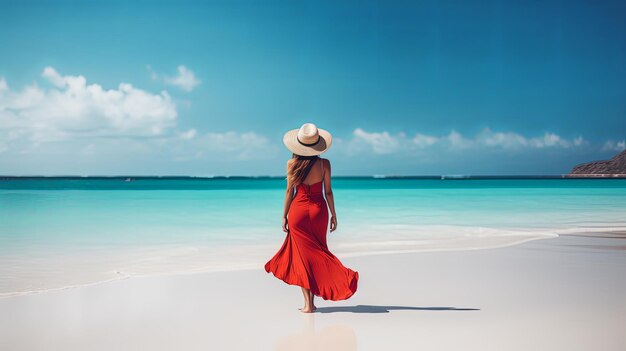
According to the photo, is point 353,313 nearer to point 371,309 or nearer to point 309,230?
point 371,309

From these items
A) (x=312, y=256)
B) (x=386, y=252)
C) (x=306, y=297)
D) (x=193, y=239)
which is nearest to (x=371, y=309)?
(x=306, y=297)

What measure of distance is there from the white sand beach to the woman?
0.27 m

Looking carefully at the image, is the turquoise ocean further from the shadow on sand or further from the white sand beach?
the shadow on sand

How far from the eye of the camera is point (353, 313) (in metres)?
5.16

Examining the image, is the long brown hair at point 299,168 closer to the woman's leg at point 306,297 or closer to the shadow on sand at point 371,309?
the woman's leg at point 306,297

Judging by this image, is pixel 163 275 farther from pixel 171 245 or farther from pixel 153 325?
pixel 171 245

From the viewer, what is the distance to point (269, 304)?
18.1 feet

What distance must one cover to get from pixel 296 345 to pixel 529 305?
8.08 feet

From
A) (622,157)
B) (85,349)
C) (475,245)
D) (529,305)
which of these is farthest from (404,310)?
(622,157)

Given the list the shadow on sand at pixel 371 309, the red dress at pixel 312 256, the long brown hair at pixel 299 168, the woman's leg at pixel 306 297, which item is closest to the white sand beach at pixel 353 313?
the shadow on sand at pixel 371 309

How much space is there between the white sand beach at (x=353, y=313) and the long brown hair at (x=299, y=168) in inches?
47.7

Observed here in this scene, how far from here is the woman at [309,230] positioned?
5.07 metres

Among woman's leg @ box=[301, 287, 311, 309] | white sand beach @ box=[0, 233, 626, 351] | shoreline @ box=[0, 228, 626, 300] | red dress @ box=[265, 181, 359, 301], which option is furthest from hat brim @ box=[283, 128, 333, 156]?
shoreline @ box=[0, 228, 626, 300]

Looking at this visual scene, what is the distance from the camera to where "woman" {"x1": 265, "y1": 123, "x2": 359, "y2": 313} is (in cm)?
507
